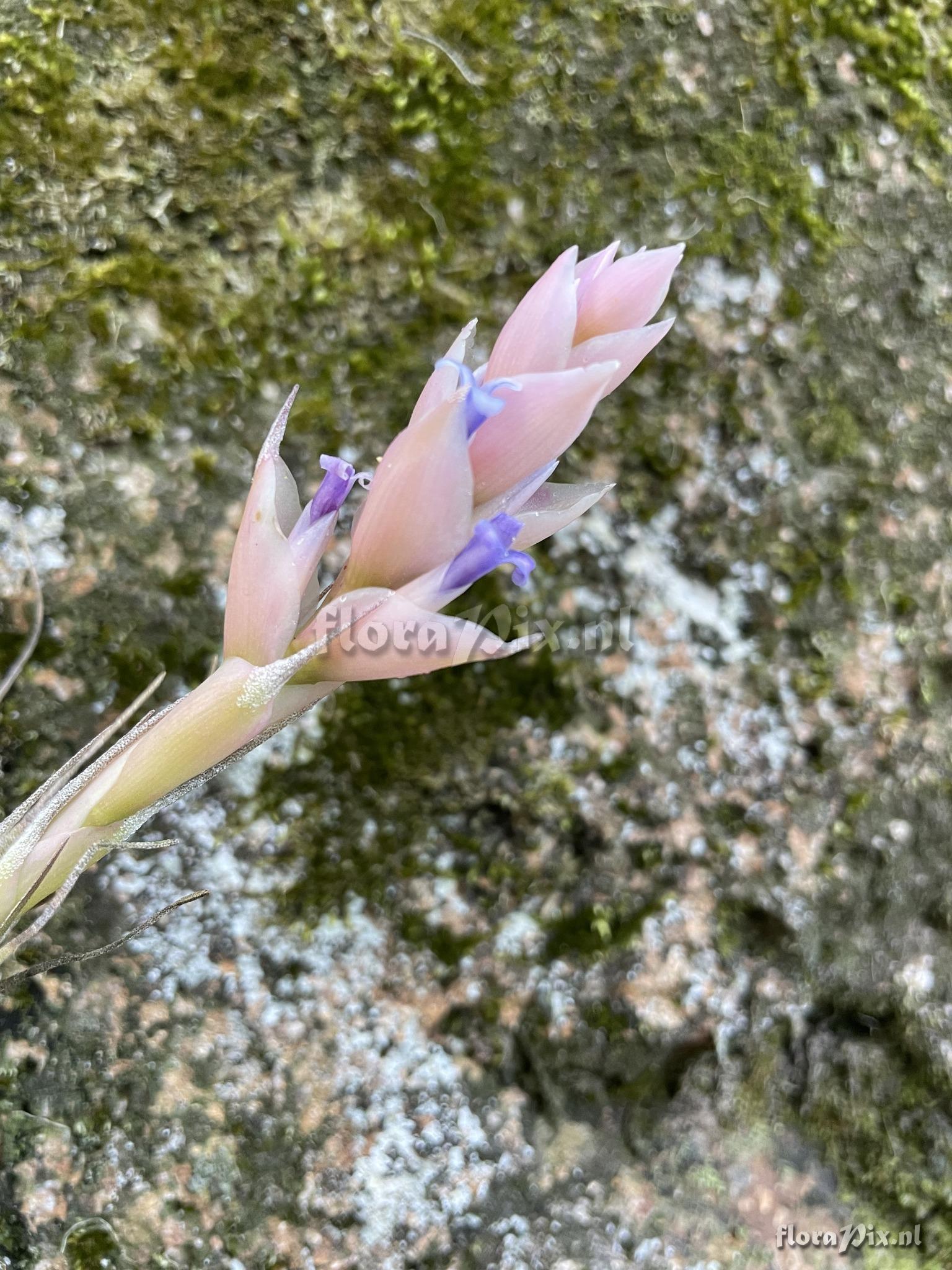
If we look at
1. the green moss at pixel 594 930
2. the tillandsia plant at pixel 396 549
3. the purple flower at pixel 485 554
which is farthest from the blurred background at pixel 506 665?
the purple flower at pixel 485 554

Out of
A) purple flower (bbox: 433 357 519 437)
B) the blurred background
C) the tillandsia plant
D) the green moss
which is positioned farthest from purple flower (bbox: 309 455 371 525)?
the green moss

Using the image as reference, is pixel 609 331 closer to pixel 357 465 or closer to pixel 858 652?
pixel 357 465

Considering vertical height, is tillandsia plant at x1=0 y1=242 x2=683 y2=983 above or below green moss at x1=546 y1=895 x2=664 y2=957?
above

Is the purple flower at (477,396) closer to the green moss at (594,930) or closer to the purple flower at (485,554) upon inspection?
the purple flower at (485,554)

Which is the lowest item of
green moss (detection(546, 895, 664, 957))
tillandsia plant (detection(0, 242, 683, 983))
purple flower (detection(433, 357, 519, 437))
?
green moss (detection(546, 895, 664, 957))

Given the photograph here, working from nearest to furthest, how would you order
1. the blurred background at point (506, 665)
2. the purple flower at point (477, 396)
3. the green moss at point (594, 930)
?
the purple flower at point (477, 396), the blurred background at point (506, 665), the green moss at point (594, 930)

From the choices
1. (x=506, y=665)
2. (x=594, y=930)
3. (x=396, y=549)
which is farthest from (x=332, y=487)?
(x=594, y=930)

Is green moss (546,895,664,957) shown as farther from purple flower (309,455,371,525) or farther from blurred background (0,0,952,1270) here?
purple flower (309,455,371,525)

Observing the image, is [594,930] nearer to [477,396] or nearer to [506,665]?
[506,665]
